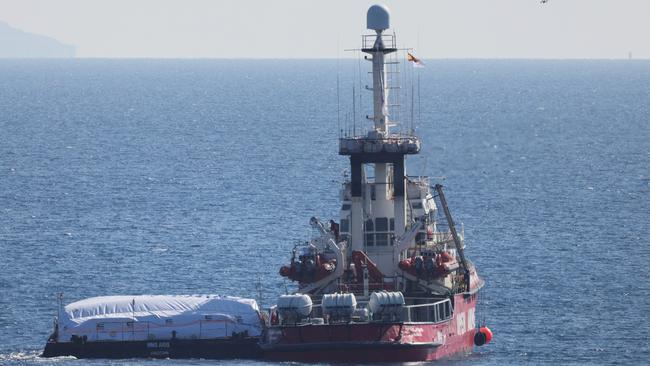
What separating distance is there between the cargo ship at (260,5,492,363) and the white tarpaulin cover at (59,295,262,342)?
3417 millimetres

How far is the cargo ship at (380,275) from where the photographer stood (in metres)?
110

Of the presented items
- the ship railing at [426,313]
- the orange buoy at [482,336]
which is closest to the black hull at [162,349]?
the ship railing at [426,313]

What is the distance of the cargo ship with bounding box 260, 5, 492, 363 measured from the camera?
10981 centimetres

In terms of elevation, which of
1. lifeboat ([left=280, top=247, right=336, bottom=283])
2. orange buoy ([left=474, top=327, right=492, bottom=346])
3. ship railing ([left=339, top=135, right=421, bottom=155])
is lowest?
orange buoy ([left=474, top=327, right=492, bottom=346])

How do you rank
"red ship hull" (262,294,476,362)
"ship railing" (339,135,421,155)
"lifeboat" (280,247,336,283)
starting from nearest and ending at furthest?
"red ship hull" (262,294,476,362), "lifeboat" (280,247,336,283), "ship railing" (339,135,421,155)

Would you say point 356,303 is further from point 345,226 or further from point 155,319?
point 155,319

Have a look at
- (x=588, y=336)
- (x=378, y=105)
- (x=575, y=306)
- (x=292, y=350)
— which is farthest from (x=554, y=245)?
(x=292, y=350)
